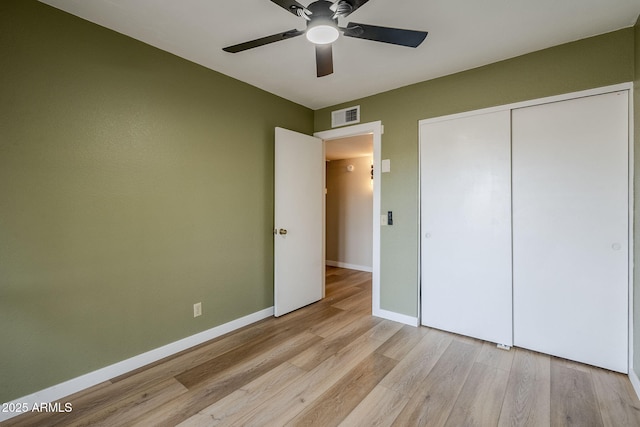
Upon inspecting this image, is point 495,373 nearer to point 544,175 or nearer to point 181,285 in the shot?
point 544,175

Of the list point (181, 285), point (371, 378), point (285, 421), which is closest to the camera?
point (285, 421)

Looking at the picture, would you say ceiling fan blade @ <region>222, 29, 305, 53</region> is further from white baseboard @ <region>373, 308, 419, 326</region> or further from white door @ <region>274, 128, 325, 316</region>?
white baseboard @ <region>373, 308, 419, 326</region>

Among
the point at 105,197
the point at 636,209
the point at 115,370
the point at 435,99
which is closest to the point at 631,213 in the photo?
the point at 636,209

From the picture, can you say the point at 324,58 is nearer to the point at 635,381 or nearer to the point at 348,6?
the point at 348,6

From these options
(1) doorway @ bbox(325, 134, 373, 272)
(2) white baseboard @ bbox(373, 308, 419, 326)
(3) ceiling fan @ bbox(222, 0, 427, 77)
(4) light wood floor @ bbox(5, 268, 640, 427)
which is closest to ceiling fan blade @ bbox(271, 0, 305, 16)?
(3) ceiling fan @ bbox(222, 0, 427, 77)

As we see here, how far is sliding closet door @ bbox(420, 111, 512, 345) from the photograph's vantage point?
248 centimetres

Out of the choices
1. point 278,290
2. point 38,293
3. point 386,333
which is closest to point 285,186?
point 278,290

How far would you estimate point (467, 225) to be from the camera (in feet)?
8.72

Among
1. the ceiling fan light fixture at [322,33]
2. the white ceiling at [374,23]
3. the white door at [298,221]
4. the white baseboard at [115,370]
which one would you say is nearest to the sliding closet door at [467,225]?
the white ceiling at [374,23]

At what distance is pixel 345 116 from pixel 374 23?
4.84ft

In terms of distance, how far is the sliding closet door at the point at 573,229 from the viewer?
2.06 metres

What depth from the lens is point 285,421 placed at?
1640 mm

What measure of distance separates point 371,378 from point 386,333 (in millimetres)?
780

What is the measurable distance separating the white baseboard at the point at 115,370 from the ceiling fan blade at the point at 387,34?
2644mm
